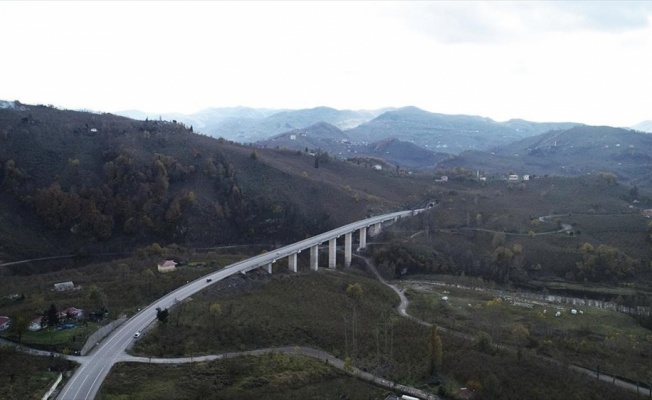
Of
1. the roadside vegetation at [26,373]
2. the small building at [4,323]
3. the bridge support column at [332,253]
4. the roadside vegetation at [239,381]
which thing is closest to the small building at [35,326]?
the small building at [4,323]

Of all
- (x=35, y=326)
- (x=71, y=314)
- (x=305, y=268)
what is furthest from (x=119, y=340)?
(x=305, y=268)

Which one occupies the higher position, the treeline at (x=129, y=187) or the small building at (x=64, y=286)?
the treeline at (x=129, y=187)

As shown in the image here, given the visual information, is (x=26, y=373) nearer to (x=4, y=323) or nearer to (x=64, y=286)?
(x=4, y=323)

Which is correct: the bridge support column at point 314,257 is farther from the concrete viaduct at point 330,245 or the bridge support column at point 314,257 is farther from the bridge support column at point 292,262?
the bridge support column at point 292,262

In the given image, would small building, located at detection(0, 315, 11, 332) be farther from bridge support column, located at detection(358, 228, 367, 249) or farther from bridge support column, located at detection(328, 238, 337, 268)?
bridge support column, located at detection(358, 228, 367, 249)

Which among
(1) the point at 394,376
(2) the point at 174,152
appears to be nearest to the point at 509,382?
(1) the point at 394,376

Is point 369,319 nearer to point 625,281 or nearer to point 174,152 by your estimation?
point 625,281

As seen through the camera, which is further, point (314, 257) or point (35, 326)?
point (314, 257)
